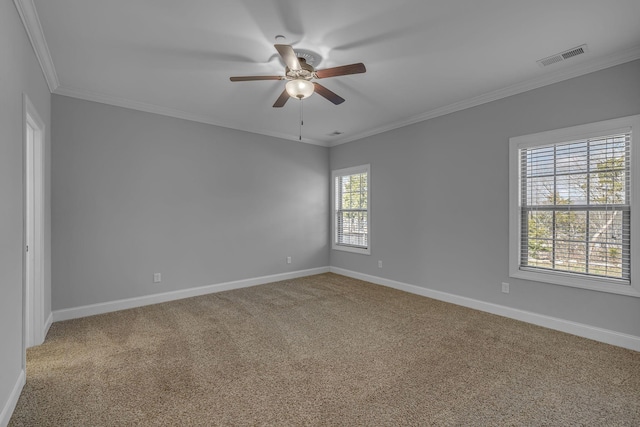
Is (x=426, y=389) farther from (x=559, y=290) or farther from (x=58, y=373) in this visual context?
(x=58, y=373)

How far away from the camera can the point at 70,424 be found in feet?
5.92

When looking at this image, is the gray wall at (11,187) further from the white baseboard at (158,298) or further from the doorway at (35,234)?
the white baseboard at (158,298)

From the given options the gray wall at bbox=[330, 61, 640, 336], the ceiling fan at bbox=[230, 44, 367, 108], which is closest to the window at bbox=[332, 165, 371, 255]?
the gray wall at bbox=[330, 61, 640, 336]

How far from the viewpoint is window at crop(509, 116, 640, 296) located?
285 centimetres

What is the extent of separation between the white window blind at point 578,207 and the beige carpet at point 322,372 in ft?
2.64

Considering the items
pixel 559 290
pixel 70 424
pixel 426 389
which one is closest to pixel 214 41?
pixel 70 424

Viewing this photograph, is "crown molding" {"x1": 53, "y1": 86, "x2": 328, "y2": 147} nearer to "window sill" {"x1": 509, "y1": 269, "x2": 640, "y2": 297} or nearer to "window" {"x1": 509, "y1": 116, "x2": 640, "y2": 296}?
"window" {"x1": 509, "y1": 116, "x2": 640, "y2": 296}

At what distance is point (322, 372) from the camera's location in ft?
7.85

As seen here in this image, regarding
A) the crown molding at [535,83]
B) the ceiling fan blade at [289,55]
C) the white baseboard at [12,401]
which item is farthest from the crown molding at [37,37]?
the crown molding at [535,83]

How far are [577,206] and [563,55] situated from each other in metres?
1.49

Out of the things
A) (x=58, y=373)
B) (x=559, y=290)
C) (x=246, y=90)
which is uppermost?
(x=246, y=90)

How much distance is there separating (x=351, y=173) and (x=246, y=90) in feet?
9.03

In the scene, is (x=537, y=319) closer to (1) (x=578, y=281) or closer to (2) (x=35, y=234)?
(1) (x=578, y=281)

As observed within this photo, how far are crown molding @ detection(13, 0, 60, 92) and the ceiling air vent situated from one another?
167 inches
